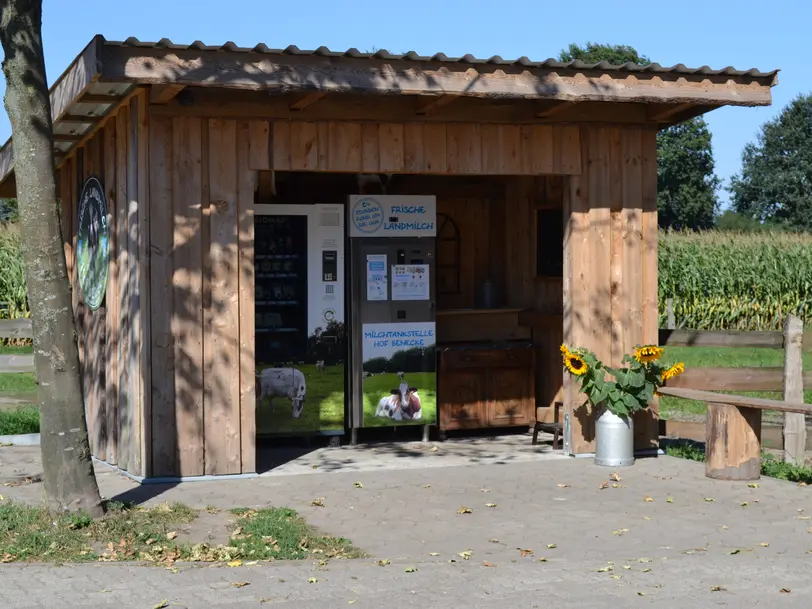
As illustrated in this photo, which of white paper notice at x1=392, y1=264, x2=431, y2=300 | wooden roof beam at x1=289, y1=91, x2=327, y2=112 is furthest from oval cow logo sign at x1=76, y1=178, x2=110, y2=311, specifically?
white paper notice at x1=392, y1=264, x2=431, y2=300

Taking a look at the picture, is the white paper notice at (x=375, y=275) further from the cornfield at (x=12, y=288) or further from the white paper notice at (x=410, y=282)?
the cornfield at (x=12, y=288)

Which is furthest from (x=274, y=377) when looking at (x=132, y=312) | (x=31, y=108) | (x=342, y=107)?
(x=31, y=108)

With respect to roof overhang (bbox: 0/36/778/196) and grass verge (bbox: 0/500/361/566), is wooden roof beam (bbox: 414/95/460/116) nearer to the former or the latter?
roof overhang (bbox: 0/36/778/196)

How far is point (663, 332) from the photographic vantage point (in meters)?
11.9

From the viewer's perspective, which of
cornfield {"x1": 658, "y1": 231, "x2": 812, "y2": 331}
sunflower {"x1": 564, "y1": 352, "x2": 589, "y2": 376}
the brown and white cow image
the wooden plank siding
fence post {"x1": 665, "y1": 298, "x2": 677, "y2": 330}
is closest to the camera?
the wooden plank siding

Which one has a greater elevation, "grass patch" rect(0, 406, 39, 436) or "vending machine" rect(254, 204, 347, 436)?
"vending machine" rect(254, 204, 347, 436)

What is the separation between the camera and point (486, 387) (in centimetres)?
1260

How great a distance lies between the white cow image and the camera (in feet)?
38.3

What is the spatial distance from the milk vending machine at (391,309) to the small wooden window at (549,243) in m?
1.44

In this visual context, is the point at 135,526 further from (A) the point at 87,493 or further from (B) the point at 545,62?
(B) the point at 545,62

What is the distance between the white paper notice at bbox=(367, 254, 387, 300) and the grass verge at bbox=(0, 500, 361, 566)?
3.89 m

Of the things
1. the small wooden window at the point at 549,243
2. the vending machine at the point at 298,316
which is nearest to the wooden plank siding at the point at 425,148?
the vending machine at the point at 298,316

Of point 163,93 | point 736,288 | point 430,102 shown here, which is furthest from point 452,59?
point 736,288

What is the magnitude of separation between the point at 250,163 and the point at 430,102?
1599 mm
